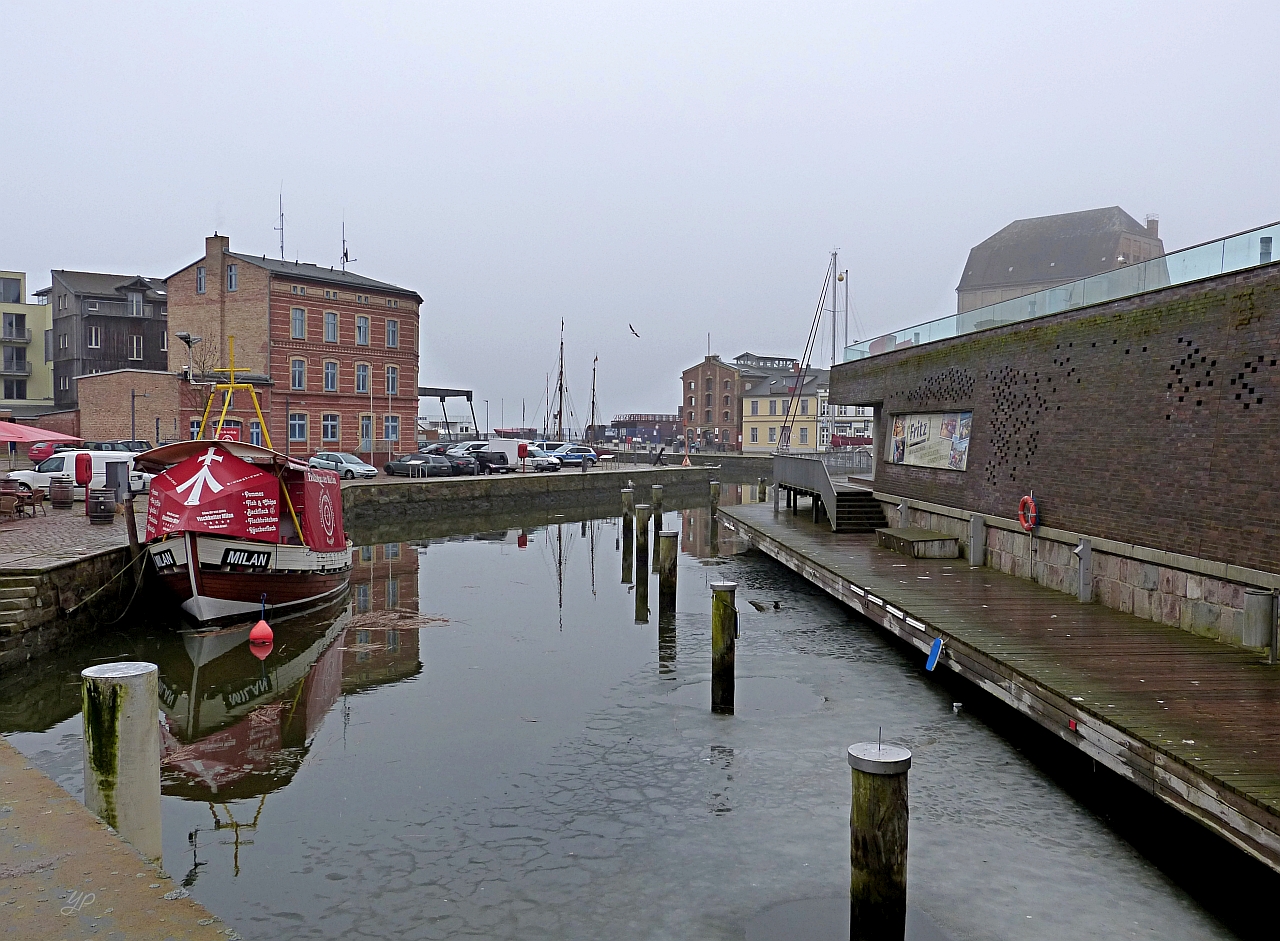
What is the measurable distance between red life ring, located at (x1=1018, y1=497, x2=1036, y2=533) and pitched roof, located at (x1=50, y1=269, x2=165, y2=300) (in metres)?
63.6

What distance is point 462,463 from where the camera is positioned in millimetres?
47188

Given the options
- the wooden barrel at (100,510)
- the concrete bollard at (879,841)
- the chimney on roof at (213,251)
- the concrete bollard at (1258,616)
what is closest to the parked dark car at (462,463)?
the chimney on roof at (213,251)

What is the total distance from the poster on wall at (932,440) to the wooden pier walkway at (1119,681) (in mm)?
3925

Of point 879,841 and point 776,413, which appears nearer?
point 879,841

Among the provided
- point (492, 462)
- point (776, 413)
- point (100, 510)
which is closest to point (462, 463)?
point (492, 462)

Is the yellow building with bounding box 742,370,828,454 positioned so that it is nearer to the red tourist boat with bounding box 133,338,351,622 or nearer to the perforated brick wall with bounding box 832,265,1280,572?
the perforated brick wall with bounding box 832,265,1280,572

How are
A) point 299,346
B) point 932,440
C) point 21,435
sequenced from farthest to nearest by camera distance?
point 299,346
point 21,435
point 932,440

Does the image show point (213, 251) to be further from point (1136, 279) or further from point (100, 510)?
point (1136, 279)

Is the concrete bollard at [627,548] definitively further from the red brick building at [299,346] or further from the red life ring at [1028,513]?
the red brick building at [299,346]

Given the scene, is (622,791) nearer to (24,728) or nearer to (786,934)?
(786,934)

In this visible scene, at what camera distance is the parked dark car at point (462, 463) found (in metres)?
45.9

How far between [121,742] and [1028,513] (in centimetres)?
1343

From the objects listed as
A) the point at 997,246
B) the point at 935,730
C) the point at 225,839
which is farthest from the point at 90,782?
the point at 997,246

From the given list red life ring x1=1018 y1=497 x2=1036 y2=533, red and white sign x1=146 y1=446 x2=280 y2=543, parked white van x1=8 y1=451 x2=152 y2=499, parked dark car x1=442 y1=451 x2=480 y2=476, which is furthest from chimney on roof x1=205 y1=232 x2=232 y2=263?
red life ring x1=1018 y1=497 x2=1036 y2=533
